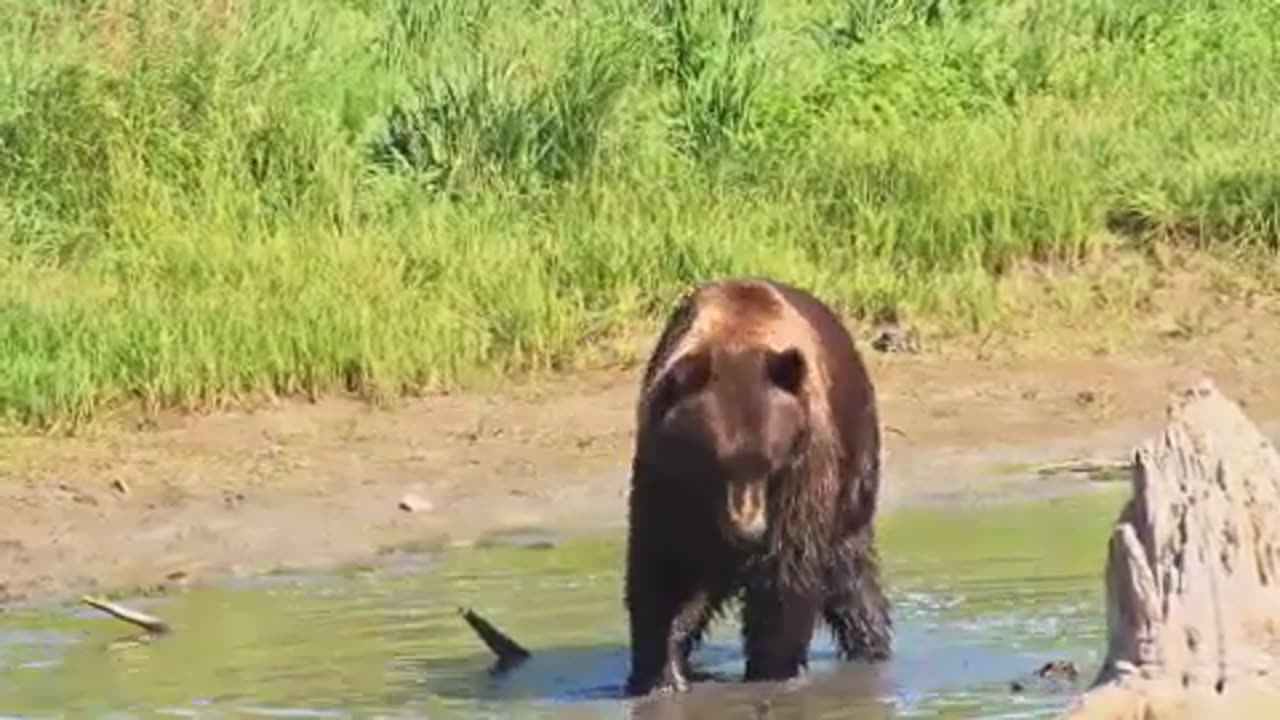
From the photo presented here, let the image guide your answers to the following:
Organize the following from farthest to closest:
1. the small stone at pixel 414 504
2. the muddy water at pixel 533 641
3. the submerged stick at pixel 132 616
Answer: the small stone at pixel 414 504, the submerged stick at pixel 132 616, the muddy water at pixel 533 641

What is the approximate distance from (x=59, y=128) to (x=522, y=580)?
425cm

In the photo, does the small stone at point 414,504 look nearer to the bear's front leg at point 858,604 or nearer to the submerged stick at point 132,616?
the submerged stick at point 132,616

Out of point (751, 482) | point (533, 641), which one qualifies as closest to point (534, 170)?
point (533, 641)

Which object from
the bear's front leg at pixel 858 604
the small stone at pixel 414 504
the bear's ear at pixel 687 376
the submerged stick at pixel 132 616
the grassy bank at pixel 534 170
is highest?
Result: the bear's ear at pixel 687 376

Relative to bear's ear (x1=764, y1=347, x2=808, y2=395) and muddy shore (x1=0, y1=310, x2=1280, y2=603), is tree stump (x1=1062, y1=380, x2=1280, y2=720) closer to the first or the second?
bear's ear (x1=764, y1=347, x2=808, y2=395)

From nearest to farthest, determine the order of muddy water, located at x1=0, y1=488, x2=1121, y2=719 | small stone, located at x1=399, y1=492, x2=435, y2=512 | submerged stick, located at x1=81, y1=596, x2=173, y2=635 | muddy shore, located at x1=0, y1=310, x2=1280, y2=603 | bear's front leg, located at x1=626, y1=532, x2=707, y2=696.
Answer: bear's front leg, located at x1=626, y1=532, x2=707, y2=696
muddy water, located at x1=0, y1=488, x2=1121, y2=719
submerged stick, located at x1=81, y1=596, x2=173, y2=635
muddy shore, located at x1=0, y1=310, x2=1280, y2=603
small stone, located at x1=399, y1=492, x2=435, y2=512

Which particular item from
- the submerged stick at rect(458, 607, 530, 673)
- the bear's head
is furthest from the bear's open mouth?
the submerged stick at rect(458, 607, 530, 673)

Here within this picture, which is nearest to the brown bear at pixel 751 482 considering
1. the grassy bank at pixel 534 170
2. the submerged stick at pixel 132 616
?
the submerged stick at pixel 132 616

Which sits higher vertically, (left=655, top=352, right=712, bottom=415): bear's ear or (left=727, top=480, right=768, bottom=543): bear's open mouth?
(left=655, top=352, right=712, bottom=415): bear's ear

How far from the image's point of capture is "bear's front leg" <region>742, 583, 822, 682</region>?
8.56m

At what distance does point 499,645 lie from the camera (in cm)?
909

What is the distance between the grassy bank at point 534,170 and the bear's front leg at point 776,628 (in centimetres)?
365

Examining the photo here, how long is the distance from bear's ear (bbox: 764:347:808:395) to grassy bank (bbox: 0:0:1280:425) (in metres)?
4.09

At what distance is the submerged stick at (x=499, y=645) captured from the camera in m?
9.03
